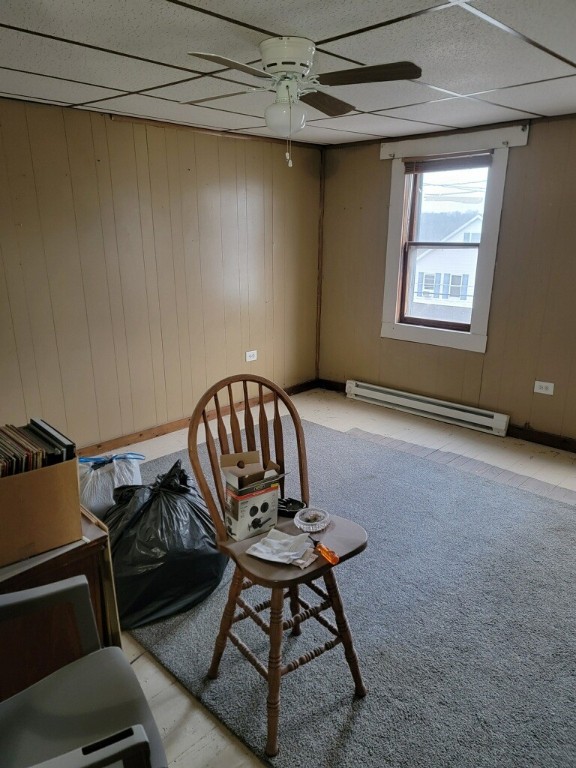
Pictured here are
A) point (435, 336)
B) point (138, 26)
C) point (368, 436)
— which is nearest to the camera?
point (138, 26)

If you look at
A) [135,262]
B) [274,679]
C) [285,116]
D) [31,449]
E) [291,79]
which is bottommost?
[274,679]

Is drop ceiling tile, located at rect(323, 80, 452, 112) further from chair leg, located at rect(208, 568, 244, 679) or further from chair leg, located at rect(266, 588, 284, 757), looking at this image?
chair leg, located at rect(266, 588, 284, 757)

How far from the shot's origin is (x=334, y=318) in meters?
5.20

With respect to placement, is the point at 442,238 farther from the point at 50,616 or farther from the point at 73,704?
the point at 73,704

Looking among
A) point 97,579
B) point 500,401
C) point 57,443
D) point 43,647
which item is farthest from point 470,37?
point 500,401

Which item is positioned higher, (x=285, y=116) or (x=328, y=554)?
(x=285, y=116)

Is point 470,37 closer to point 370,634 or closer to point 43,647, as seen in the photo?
point 370,634

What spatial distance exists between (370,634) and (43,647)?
123 centimetres

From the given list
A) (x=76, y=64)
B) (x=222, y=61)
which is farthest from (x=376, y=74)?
(x=76, y=64)

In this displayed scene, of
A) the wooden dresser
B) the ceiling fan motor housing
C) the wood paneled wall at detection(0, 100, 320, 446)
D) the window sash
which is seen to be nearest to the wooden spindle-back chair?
the wooden dresser

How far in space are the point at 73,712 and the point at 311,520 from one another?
2.69 feet

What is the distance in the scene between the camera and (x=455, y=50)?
6.84 ft

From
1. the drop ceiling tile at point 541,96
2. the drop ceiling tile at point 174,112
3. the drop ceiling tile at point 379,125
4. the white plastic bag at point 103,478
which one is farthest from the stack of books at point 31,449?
the drop ceiling tile at point 379,125

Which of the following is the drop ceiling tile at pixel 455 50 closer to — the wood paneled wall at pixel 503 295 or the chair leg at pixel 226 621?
the wood paneled wall at pixel 503 295
